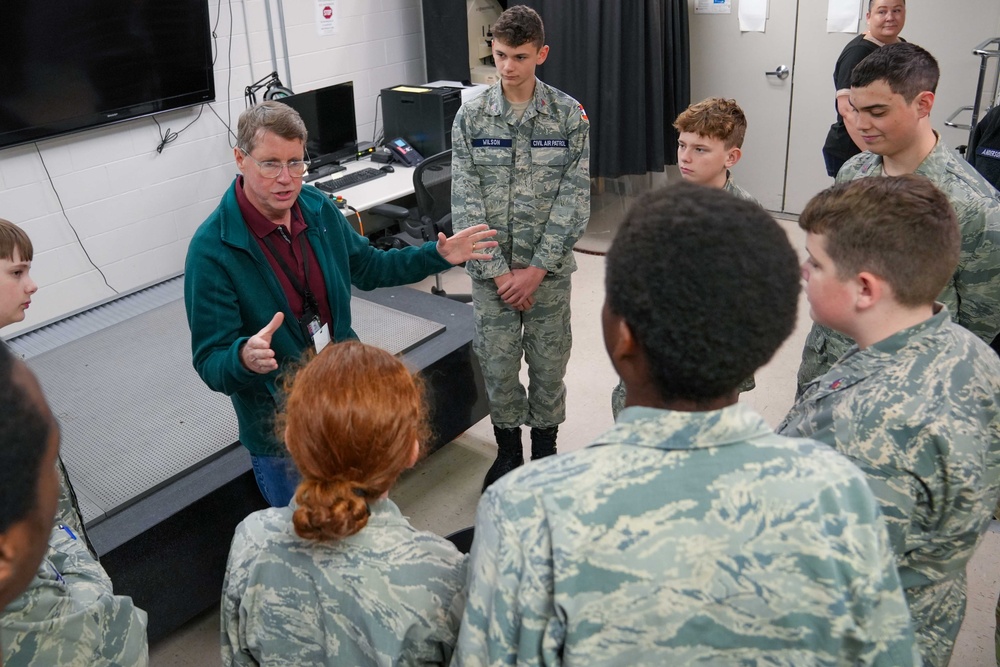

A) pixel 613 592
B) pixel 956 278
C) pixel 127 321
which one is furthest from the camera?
pixel 127 321

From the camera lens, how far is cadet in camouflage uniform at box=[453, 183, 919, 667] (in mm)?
882

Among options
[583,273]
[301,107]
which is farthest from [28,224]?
[583,273]

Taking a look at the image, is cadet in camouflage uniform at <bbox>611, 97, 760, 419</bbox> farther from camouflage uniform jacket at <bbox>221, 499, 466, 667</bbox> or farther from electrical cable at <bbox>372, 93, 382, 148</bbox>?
electrical cable at <bbox>372, 93, 382, 148</bbox>

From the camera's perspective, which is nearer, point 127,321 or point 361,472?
point 361,472

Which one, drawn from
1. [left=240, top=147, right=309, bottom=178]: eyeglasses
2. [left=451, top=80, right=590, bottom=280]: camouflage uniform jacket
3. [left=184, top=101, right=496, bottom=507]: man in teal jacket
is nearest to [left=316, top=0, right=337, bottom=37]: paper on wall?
[left=451, top=80, right=590, bottom=280]: camouflage uniform jacket

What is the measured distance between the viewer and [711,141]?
2.39m

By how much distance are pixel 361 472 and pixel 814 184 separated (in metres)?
4.94

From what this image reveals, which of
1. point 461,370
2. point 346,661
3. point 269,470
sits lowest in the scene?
point 461,370

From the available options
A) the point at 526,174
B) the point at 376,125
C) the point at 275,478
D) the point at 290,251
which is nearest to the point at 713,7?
the point at 376,125

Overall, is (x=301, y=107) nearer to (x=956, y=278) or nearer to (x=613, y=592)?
(x=956, y=278)

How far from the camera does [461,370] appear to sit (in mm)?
3111

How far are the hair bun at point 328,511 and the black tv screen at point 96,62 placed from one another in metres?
3.11

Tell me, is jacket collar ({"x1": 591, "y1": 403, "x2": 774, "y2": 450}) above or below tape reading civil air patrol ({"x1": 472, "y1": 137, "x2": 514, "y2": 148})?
below

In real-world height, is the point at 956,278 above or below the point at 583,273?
above
